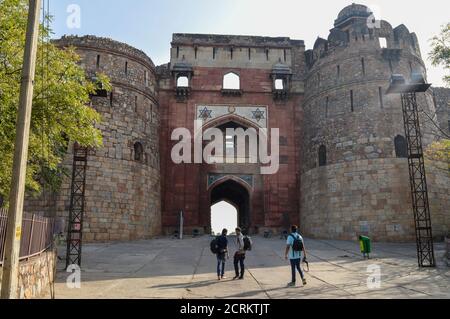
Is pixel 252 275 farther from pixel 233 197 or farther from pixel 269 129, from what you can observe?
pixel 233 197

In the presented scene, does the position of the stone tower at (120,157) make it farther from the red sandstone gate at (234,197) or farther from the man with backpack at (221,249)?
the man with backpack at (221,249)

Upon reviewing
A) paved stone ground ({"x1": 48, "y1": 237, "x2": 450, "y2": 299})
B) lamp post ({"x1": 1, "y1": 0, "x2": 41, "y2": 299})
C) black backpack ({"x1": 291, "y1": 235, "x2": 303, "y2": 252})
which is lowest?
paved stone ground ({"x1": 48, "y1": 237, "x2": 450, "y2": 299})

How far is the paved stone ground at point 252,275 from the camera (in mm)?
7734

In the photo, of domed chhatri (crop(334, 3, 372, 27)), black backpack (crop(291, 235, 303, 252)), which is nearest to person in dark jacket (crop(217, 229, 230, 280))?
black backpack (crop(291, 235, 303, 252))

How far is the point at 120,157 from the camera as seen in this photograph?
1989 cm

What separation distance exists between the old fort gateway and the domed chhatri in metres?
0.09

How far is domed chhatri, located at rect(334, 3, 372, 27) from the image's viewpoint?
2380 centimetres

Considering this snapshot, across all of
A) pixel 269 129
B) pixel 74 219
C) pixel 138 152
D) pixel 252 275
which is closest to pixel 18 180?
pixel 252 275

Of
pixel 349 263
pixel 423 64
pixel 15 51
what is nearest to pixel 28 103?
pixel 15 51

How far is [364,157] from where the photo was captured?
1947 centimetres

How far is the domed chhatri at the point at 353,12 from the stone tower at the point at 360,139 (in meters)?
0.28

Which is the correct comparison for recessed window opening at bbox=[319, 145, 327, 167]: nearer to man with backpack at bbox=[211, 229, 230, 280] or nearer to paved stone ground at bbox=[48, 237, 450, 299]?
paved stone ground at bbox=[48, 237, 450, 299]

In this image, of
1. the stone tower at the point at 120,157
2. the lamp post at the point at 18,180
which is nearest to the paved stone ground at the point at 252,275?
the lamp post at the point at 18,180

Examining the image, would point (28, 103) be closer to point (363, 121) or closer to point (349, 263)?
point (349, 263)
